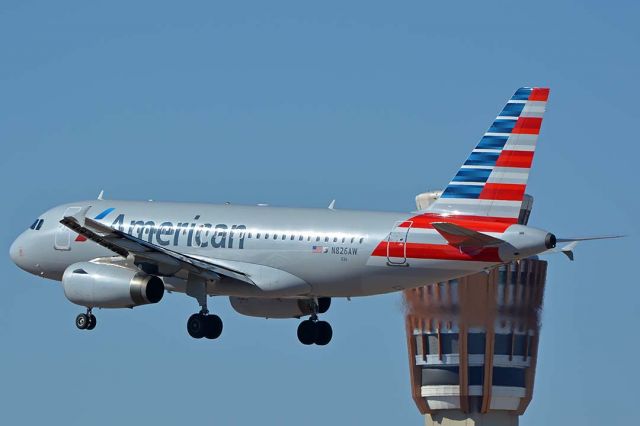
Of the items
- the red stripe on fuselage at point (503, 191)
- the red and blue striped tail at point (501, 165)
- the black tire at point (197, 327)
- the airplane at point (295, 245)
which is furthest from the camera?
the black tire at point (197, 327)

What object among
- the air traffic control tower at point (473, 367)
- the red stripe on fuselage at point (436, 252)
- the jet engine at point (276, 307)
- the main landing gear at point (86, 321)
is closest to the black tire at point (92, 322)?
the main landing gear at point (86, 321)

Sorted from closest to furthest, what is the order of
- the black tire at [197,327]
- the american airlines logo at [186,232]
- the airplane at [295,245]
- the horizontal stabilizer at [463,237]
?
the horizontal stabilizer at [463,237] < the airplane at [295,245] < the black tire at [197,327] < the american airlines logo at [186,232]

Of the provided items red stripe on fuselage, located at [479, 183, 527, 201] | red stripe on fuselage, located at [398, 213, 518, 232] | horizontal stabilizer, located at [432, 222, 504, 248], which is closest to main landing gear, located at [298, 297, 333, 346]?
red stripe on fuselage, located at [398, 213, 518, 232]

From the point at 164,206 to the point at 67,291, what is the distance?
633 cm

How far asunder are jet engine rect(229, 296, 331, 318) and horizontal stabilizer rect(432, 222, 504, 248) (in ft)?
36.5

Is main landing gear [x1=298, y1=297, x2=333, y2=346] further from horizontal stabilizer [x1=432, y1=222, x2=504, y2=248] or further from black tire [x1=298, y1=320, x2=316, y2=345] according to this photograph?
horizontal stabilizer [x1=432, y1=222, x2=504, y2=248]

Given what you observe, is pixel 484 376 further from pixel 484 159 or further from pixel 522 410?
pixel 484 159

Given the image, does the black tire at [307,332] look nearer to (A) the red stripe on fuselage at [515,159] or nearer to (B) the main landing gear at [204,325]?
(B) the main landing gear at [204,325]

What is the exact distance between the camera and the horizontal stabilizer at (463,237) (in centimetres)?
7468

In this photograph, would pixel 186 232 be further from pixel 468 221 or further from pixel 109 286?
pixel 468 221

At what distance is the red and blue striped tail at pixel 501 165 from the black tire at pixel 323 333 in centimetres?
983

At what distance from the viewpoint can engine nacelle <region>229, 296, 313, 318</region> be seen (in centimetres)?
8531

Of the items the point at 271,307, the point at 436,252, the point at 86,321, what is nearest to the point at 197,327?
the point at 271,307

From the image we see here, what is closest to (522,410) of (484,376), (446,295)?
(484,376)
